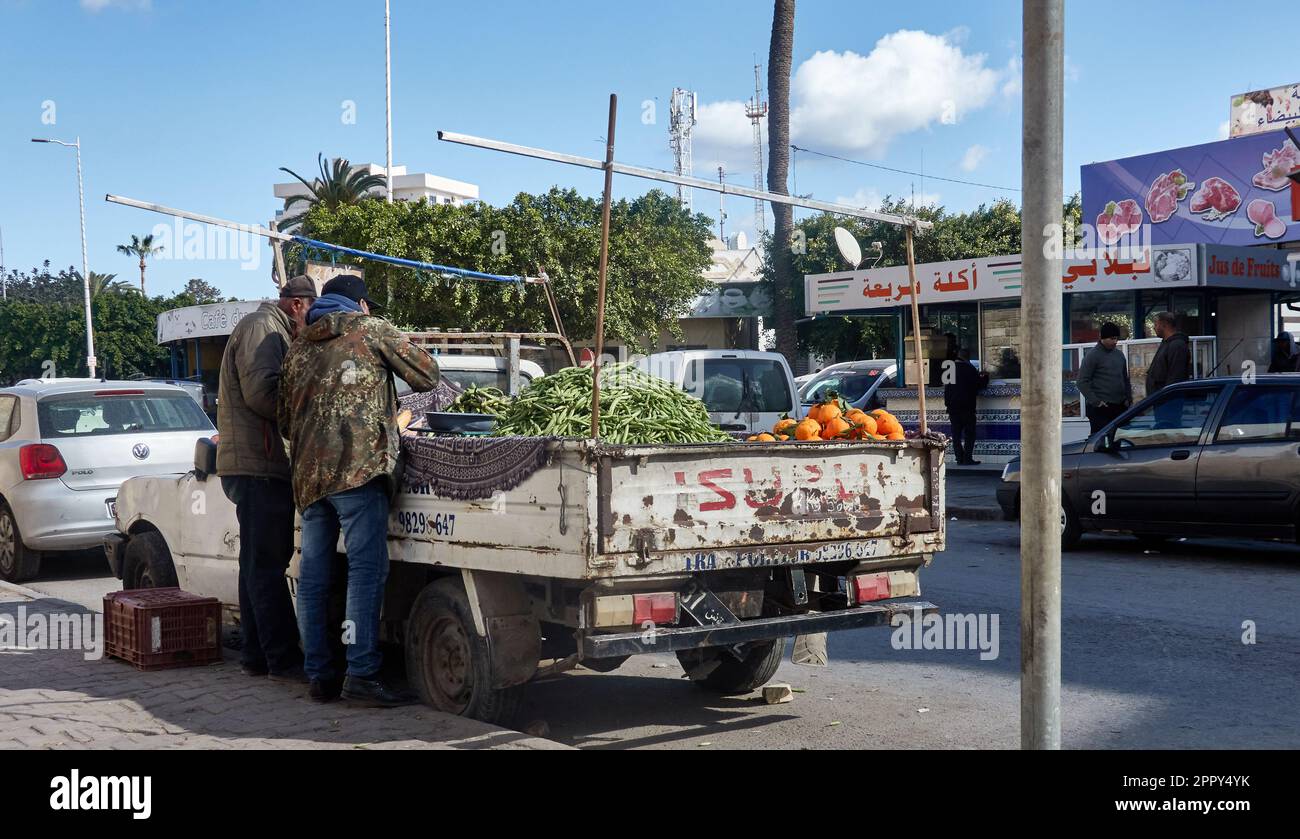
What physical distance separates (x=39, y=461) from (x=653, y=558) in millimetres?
7725

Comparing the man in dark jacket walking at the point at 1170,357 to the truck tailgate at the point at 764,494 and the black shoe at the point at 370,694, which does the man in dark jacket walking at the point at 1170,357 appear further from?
the black shoe at the point at 370,694

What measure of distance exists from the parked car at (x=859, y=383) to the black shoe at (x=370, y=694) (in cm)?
1613

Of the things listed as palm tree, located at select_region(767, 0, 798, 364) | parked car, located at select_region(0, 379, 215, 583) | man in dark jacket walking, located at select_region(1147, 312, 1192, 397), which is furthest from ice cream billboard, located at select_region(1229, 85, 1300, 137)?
parked car, located at select_region(0, 379, 215, 583)

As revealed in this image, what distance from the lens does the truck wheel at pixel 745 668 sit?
620cm

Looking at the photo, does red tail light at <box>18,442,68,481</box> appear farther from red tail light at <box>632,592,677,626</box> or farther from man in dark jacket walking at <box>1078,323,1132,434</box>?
man in dark jacket walking at <box>1078,323,1132,434</box>

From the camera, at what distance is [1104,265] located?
61.4ft

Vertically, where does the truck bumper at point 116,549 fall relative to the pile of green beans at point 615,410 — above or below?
below

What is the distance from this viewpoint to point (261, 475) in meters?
6.23

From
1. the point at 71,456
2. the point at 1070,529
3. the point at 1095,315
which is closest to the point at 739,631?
the point at 1070,529

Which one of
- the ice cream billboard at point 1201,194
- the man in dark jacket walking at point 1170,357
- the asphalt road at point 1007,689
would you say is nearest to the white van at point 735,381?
Answer: the asphalt road at point 1007,689

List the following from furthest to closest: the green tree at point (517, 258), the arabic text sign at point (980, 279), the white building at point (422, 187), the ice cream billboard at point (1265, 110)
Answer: the white building at point (422, 187)
the ice cream billboard at point (1265, 110)
the green tree at point (517, 258)
the arabic text sign at point (980, 279)

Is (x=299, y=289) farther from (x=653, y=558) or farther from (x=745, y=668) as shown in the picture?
→ (x=745, y=668)

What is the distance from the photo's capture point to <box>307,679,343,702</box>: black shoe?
583cm

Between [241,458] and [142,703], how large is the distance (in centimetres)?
126
